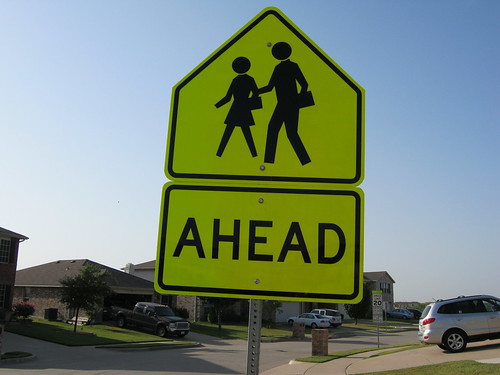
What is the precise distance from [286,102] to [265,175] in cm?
36

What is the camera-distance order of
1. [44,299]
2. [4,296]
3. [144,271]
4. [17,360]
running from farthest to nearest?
[144,271] → [44,299] → [4,296] → [17,360]

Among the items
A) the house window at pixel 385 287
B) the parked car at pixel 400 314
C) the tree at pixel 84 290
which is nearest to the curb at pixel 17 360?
the tree at pixel 84 290

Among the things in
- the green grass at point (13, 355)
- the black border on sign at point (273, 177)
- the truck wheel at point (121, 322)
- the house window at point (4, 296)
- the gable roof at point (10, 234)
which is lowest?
the green grass at point (13, 355)

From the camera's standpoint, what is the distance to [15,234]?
3419 centimetres

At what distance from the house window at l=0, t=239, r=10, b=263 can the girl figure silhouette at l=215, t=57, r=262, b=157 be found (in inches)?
1408

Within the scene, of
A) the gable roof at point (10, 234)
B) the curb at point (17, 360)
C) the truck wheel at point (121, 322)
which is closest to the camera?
the curb at point (17, 360)

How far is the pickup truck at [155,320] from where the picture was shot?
3169cm

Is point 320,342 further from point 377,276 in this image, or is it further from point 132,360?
point 377,276

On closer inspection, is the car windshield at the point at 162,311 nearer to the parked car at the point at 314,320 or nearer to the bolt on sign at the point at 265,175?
the parked car at the point at 314,320

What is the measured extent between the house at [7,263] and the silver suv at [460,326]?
89.4 ft

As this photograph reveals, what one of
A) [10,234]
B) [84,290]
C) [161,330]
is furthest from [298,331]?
[10,234]

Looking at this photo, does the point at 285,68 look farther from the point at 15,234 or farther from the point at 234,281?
the point at 15,234

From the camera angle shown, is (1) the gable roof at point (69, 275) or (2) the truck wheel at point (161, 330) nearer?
(2) the truck wheel at point (161, 330)

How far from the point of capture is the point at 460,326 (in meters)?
17.4
